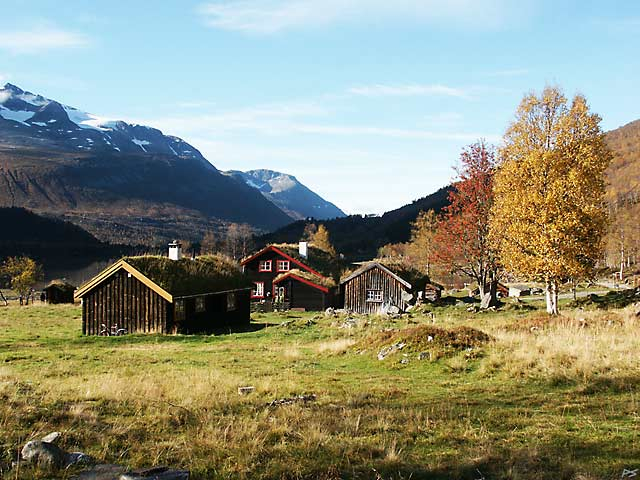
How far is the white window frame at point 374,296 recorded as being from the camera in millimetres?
52875

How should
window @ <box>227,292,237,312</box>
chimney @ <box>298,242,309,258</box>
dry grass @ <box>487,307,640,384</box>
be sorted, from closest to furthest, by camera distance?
dry grass @ <box>487,307,640,384</box> < window @ <box>227,292,237,312</box> < chimney @ <box>298,242,309,258</box>

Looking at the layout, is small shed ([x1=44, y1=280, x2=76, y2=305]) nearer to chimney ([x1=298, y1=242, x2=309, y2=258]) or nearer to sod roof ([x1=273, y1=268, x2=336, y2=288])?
sod roof ([x1=273, y1=268, x2=336, y2=288])

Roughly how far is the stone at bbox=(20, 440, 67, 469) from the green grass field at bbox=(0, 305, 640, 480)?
0.21 metres

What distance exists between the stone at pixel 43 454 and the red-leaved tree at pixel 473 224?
38967 millimetres

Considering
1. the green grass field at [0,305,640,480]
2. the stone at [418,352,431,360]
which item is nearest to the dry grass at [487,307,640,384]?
the green grass field at [0,305,640,480]

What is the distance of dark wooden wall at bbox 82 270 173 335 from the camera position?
3538cm

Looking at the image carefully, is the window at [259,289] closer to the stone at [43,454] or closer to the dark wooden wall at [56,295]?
the dark wooden wall at [56,295]

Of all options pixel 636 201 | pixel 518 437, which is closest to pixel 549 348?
pixel 518 437

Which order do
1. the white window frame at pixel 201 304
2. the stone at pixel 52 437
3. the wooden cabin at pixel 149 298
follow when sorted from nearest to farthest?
1. the stone at pixel 52 437
2. the wooden cabin at pixel 149 298
3. the white window frame at pixel 201 304

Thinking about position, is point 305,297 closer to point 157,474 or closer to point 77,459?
→ point 77,459

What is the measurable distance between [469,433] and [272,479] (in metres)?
3.76

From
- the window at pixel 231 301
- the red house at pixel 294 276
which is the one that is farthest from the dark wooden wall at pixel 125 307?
the red house at pixel 294 276

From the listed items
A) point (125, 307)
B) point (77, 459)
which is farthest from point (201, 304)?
point (77, 459)

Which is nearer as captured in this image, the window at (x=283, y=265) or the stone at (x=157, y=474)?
the stone at (x=157, y=474)
